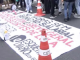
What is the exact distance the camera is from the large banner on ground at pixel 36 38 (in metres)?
3.34

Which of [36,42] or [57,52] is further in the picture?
[36,42]

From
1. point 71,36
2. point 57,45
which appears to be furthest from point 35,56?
point 71,36

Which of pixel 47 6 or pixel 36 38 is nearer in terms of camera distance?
pixel 36 38

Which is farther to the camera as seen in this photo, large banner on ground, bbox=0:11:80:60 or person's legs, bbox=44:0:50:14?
person's legs, bbox=44:0:50:14

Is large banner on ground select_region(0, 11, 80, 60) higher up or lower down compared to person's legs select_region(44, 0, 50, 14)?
lower down

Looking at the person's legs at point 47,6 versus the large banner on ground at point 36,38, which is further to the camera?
the person's legs at point 47,6

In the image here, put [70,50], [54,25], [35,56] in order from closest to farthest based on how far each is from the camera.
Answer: [35,56], [70,50], [54,25]

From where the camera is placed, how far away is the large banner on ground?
3.34 meters

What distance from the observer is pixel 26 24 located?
5.41 metres

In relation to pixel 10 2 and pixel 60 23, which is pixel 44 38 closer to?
pixel 60 23

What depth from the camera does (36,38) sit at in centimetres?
407

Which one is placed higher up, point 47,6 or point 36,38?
point 47,6

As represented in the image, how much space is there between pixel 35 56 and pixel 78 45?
45.9 inches

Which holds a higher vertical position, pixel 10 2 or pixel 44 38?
pixel 10 2
